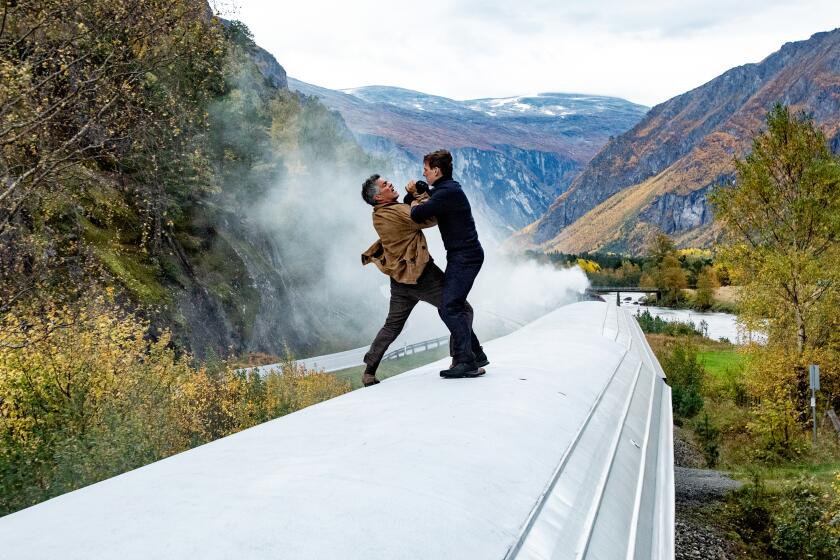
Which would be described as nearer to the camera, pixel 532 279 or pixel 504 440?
pixel 504 440

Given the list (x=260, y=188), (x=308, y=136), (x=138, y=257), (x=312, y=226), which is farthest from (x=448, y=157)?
(x=308, y=136)

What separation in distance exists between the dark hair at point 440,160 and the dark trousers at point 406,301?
0.83 meters

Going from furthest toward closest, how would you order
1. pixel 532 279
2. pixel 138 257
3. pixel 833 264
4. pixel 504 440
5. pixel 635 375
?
pixel 532 279 < pixel 138 257 < pixel 833 264 < pixel 635 375 < pixel 504 440

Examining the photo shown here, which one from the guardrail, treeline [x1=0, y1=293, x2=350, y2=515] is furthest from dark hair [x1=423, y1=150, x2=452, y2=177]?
the guardrail

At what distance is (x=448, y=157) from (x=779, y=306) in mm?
20273

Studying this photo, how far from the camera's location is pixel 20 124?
8812 mm

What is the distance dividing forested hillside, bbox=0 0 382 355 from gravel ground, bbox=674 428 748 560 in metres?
10.2

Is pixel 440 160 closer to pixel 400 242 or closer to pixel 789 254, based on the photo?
pixel 400 242

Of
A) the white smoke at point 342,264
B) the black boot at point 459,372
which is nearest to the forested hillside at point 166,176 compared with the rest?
the white smoke at point 342,264

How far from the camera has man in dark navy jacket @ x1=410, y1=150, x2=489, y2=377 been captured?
16.0ft

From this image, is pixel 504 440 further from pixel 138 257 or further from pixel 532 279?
pixel 532 279

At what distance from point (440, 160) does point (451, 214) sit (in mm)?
429

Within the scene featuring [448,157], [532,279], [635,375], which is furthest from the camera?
[532,279]

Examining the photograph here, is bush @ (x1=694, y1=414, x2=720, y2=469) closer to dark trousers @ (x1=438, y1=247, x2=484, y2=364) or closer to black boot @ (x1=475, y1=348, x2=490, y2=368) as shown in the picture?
black boot @ (x1=475, y1=348, x2=490, y2=368)
